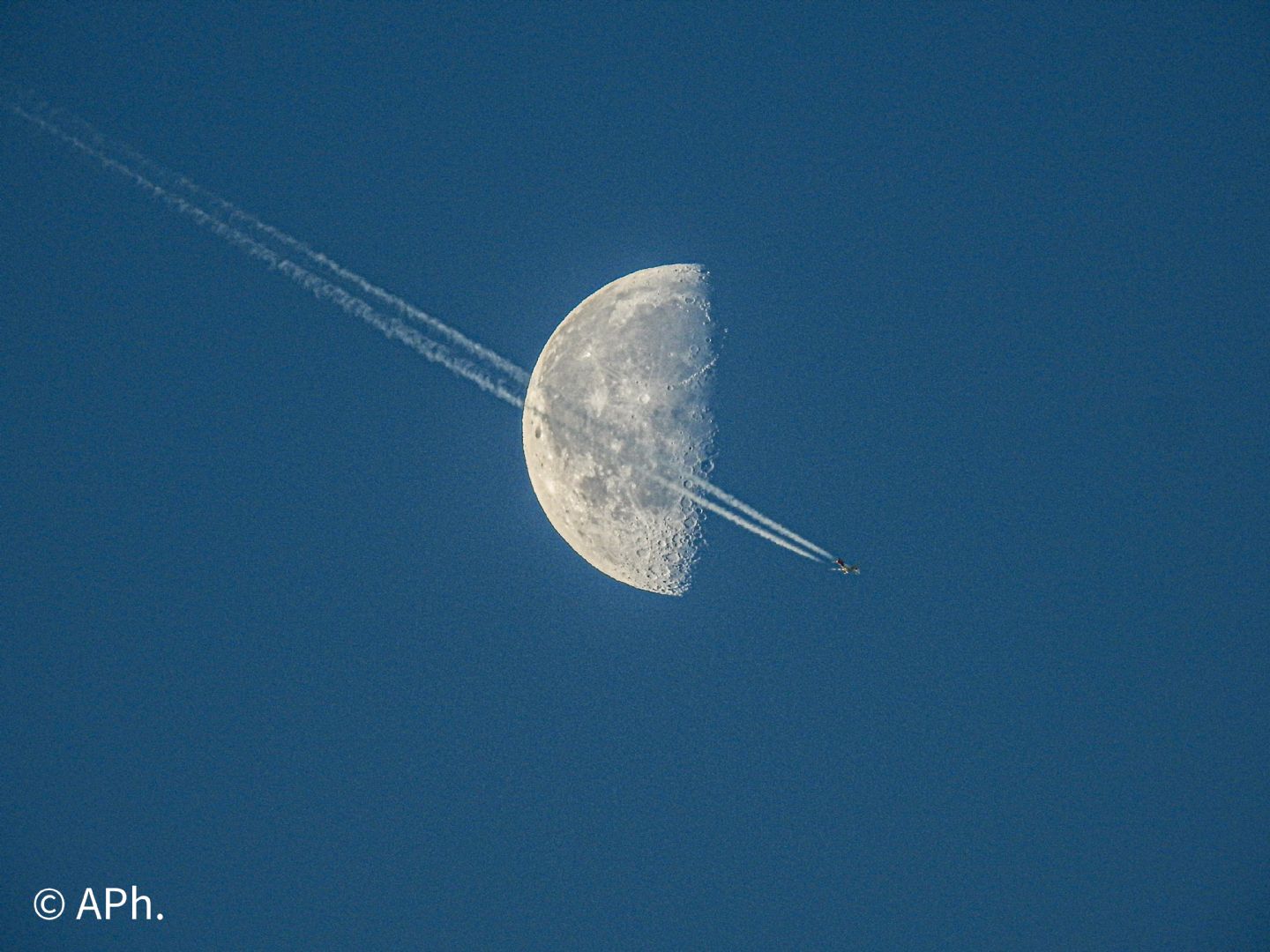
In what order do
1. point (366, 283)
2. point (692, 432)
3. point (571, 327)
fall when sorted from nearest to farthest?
point (692, 432), point (571, 327), point (366, 283)

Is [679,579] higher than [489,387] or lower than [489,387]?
lower

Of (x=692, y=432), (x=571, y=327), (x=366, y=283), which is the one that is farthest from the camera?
(x=366, y=283)

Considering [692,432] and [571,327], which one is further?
[571,327]

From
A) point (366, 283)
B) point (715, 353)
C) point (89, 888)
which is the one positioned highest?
point (366, 283)

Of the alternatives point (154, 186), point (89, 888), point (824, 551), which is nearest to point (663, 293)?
point (824, 551)

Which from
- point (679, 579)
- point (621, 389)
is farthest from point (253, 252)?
point (679, 579)

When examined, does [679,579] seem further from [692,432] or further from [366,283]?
[366,283]
